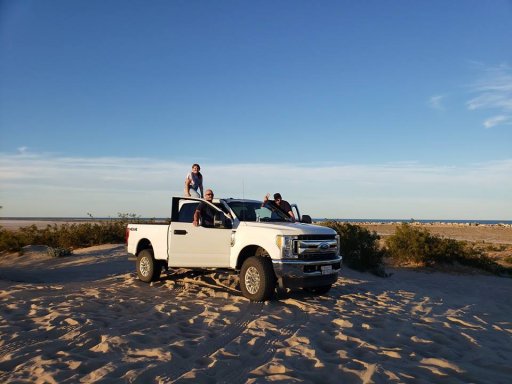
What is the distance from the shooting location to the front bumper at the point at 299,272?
26.9 feet

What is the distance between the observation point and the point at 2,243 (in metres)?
17.3

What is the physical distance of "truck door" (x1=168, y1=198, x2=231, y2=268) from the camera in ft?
30.4

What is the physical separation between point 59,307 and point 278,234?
419cm

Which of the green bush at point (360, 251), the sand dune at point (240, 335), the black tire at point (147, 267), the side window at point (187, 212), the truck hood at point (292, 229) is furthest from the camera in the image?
the green bush at point (360, 251)

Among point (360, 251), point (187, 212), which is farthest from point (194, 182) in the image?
point (360, 251)

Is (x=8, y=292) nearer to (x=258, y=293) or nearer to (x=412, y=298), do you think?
(x=258, y=293)

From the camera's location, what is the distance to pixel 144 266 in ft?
35.5

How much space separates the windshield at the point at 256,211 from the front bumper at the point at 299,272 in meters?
1.62

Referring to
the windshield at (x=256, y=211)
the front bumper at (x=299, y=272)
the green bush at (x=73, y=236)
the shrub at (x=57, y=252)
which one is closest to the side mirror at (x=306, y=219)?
the windshield at (x=256, y=211)

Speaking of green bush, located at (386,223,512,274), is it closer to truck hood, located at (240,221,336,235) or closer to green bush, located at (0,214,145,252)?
truck hood, located at (240,221,336,235)

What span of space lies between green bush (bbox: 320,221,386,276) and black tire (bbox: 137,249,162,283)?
7.16m

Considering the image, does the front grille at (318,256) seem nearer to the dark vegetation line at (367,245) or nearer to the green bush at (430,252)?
the dark vegetation line at (367,245)

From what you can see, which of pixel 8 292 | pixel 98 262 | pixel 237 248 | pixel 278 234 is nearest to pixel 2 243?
pixel 98 262

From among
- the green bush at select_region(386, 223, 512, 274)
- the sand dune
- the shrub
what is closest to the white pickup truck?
the sand dune
